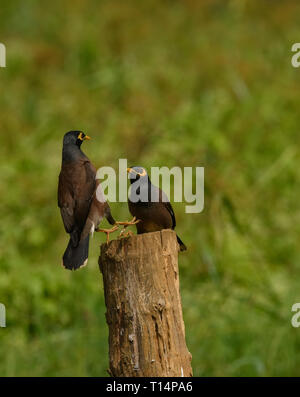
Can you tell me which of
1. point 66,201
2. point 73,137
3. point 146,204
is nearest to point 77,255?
point 66,201

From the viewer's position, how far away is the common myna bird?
3.06 metres

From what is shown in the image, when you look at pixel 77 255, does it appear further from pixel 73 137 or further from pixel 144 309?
pixel 73 137

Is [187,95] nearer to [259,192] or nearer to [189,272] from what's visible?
[259,192]

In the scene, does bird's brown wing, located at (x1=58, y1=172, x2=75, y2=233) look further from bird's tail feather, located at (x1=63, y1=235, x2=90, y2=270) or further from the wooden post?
the wooden post

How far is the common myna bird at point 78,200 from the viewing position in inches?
120

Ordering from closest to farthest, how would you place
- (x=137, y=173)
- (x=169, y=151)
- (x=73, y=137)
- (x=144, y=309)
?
(x=144, y=309) → (x=73, y=137) → (x=137, y=173) → (x=169, y=151)

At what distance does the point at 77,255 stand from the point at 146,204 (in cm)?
40

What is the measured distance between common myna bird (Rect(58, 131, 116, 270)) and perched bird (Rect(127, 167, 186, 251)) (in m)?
0.16

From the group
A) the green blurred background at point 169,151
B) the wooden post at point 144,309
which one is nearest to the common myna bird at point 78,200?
the wooden post at point 144,309

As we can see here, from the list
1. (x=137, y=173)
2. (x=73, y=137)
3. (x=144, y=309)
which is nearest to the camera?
(x=144, y=309)

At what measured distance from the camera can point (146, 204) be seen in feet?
10.7

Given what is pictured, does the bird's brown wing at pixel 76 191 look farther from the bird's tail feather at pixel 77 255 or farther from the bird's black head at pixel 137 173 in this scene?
the bird's black head at pixel 137 173

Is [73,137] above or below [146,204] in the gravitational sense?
above

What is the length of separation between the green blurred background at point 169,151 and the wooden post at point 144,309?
7.32 feet
